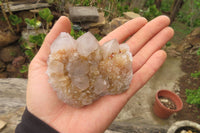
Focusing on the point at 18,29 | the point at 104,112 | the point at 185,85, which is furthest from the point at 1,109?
the point at 185,85

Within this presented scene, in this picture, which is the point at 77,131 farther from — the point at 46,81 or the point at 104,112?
the point at 46,81

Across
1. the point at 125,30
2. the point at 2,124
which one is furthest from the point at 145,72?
the point at 2,124

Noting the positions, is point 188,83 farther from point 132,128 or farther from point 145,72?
point 145,72

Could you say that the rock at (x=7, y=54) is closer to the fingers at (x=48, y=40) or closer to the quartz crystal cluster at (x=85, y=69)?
the fingers at (x=48, y=40)

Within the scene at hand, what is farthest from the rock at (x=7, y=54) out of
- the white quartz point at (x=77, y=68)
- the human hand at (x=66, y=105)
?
the white quartz point at (x=77, y=68)

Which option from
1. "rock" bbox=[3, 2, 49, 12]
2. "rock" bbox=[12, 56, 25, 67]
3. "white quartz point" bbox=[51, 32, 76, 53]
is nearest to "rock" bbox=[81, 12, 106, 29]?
"rock" bbox=[3, 2, 49, 12]

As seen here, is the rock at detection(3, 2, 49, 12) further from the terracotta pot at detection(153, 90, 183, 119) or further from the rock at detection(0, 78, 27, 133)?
the terracotta pot at detection(153, 90, 183, 119)
